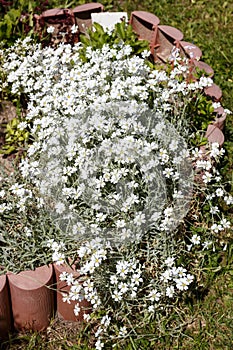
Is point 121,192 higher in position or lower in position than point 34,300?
higher

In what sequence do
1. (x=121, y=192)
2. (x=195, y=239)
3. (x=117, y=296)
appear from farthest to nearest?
(x=195, y=239)
(x=121, y=192)
(x=117, y=296)

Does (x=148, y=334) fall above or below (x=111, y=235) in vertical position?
below

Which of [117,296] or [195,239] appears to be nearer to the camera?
[117,296]

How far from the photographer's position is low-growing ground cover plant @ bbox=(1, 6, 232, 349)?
3381 millimetres

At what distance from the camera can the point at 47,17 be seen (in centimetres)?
468

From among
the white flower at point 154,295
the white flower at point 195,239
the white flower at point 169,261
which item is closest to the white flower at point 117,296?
the white flower at point 154,295

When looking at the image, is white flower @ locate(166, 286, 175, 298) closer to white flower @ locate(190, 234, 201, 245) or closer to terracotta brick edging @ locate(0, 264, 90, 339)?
white flower @ locate(190, 234, 201, 245)

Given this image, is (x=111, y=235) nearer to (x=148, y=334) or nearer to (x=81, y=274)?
(x=81, y=274)

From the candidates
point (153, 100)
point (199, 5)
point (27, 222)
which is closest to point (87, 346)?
point (27, 222)

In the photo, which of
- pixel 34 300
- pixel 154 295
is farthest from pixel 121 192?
pixel 34 300

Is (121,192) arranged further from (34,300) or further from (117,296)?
(34,300)

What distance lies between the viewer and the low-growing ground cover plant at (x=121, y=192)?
3381 mm

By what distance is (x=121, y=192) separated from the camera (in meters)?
3.42

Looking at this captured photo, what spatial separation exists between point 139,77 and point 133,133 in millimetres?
427
